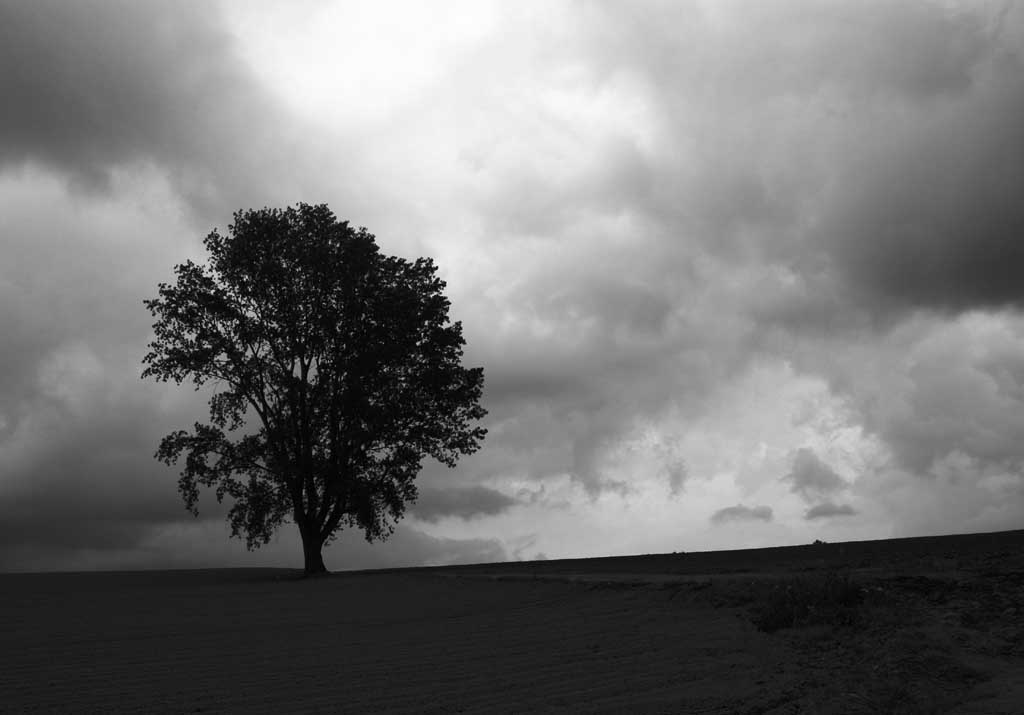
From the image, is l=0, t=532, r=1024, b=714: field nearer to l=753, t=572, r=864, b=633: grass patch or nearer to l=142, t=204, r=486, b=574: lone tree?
l=753, t=572, r=864, b=633: grass patch

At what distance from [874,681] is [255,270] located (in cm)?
2993

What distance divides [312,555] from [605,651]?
81.1 feet

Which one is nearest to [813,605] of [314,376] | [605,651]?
[605,651]

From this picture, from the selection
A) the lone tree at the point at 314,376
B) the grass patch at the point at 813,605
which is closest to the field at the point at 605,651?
the grass patch at the point at 813,605

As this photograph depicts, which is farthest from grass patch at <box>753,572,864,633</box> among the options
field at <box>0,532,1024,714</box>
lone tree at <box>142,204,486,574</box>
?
lone tree at <box>142,204,486,574</box>

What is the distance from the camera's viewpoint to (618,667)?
10297 mm

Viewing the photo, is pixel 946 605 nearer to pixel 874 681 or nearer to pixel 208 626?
pixel 874 681

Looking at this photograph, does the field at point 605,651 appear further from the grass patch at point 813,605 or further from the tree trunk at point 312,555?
the tree trunk at point 312,555

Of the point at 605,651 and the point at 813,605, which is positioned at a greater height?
the point at 813,605

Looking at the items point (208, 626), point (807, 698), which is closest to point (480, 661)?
point (807, 698)

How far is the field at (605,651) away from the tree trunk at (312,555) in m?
15.8

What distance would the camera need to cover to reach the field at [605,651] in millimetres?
8852

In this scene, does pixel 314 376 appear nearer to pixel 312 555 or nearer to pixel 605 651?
pixel 312 555

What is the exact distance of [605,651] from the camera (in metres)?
11.3
